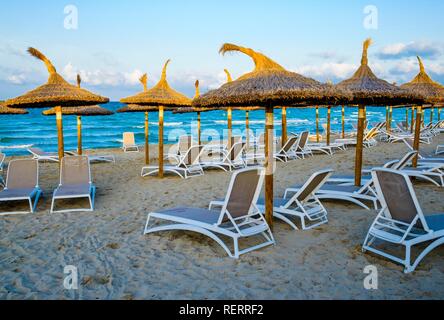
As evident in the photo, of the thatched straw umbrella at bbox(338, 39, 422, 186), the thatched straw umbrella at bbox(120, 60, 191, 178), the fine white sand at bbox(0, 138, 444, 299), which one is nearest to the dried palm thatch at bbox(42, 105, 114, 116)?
the thatched straw umbrella at bbox(120, 60, 191, 178)

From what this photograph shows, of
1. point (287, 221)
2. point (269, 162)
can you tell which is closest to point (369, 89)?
point (269, 162)

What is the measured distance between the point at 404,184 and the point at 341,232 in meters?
1.19

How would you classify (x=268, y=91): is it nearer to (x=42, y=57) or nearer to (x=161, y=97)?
(x=161, y=97)

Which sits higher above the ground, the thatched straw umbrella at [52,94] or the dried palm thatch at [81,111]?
the thatched straw umbrella at [52,94]

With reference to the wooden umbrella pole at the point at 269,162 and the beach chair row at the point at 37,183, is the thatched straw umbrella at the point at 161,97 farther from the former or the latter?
the wooden umbrella pole at the point at 269,162

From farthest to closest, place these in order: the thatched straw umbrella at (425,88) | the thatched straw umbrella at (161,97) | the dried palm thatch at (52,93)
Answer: the thatched straw umbrella at (161,97)
the thatched straw umbrella at (425,88)
the dried palm thatch at (52,93)

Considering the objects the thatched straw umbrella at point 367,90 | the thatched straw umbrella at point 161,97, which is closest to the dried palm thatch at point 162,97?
the thatched straw umbrella at point 161,97

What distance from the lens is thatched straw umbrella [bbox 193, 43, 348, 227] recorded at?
397cm

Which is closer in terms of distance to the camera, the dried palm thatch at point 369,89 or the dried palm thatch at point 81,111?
the dried palm thatch at point 369,89

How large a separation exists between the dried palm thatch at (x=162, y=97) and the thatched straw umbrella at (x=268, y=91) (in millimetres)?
3587

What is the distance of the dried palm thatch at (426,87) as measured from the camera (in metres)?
7.81

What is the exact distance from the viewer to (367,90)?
5.43 m

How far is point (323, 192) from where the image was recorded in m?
5.71
